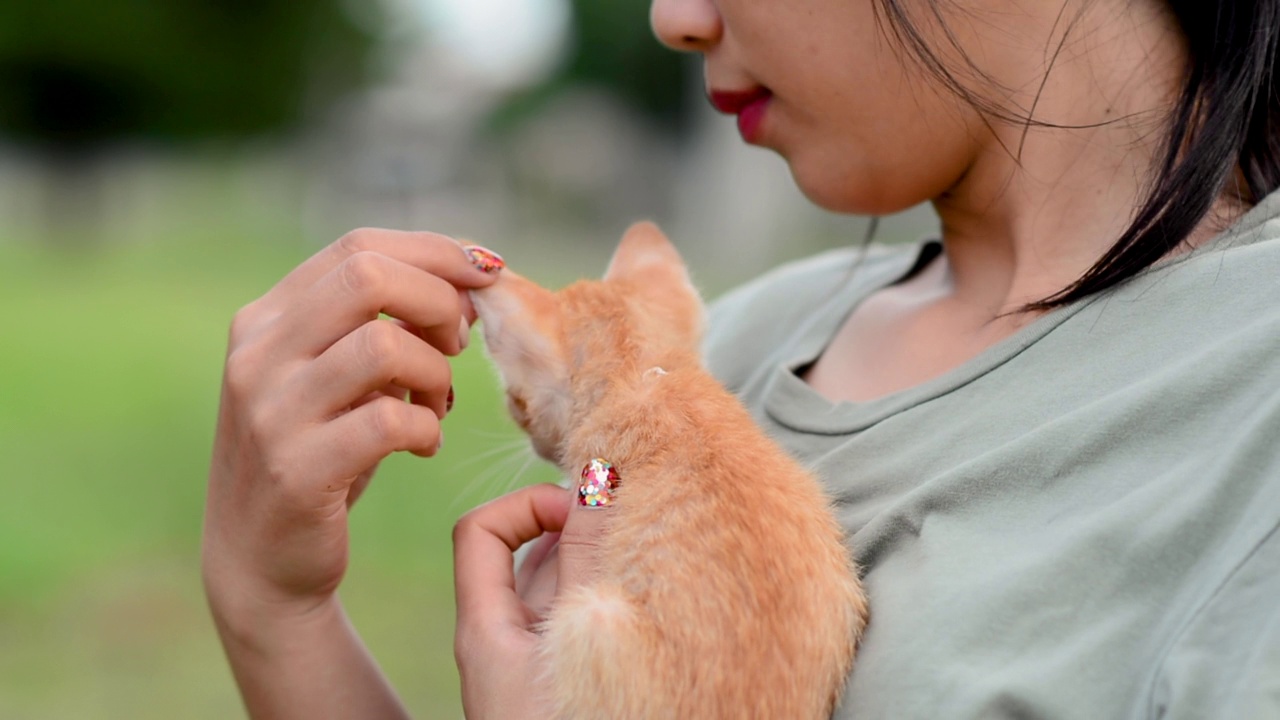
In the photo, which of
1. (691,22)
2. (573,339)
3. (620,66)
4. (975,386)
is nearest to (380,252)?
(573,339)

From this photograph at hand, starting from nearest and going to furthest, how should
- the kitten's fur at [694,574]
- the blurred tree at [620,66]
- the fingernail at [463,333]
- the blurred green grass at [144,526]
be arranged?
the kitten's fur at [694,574], the fingernail at [463,333], the blurred green grass at [144,526], the blurred tree at [620,66]

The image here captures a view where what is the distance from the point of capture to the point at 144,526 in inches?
136

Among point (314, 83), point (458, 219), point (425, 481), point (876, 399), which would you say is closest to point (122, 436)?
point (425, 481)

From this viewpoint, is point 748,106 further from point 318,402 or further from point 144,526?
point 144,526

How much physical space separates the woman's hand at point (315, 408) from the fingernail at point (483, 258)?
5 cm

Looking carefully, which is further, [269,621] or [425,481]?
[425,481]

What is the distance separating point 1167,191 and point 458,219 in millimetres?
14947

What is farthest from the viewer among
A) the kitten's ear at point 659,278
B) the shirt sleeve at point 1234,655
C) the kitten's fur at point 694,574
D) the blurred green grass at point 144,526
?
the blurred green grass at point 144,526

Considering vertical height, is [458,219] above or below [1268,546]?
below

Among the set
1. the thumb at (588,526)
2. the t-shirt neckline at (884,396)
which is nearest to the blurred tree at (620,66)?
the t-shirt neckline at (884,396)

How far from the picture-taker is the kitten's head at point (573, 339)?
4.05 feet

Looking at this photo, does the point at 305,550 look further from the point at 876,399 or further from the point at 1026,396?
the point at 1026,396

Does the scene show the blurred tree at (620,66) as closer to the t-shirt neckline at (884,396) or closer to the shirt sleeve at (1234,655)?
the t-shirt neckline at (884,396)

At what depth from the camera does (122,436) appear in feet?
13.5
